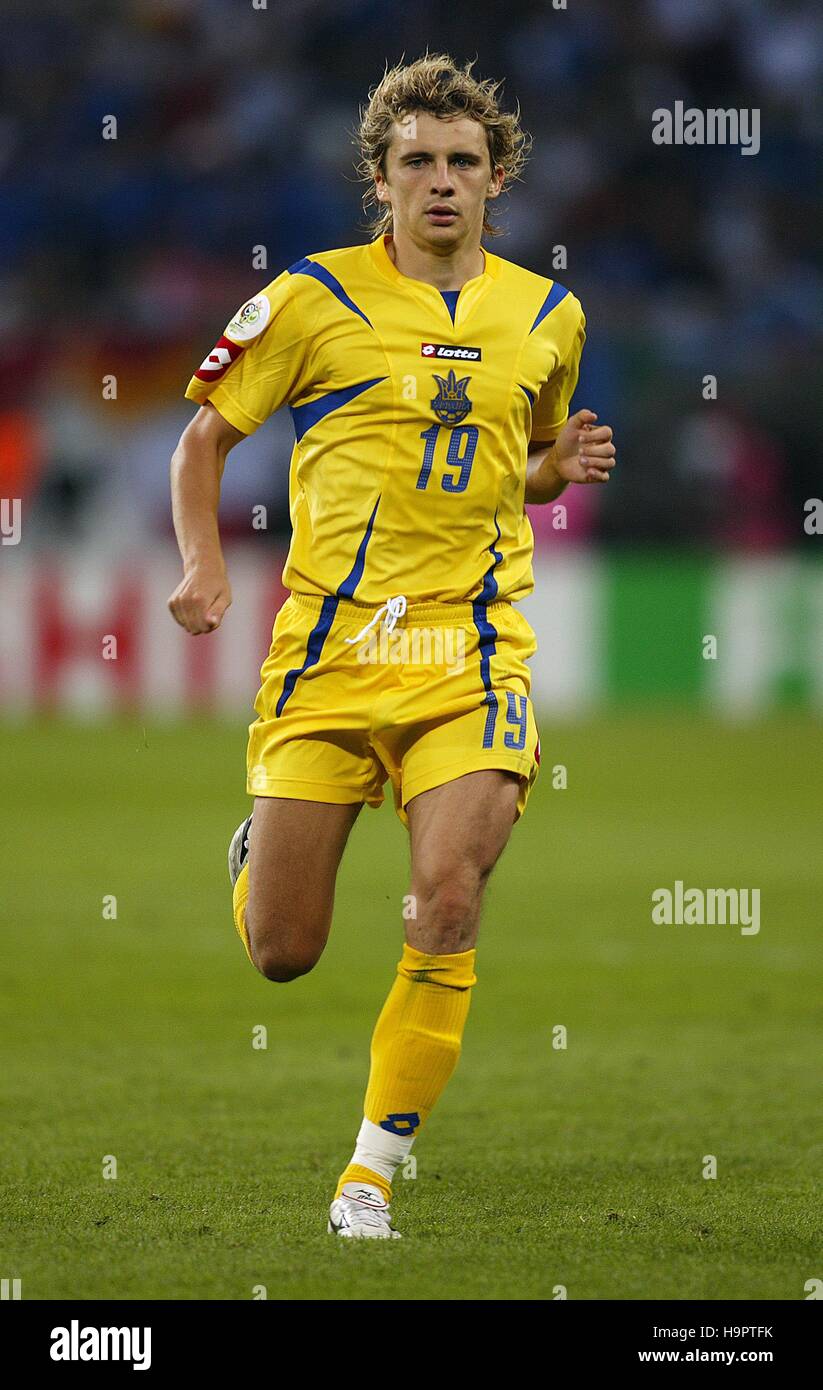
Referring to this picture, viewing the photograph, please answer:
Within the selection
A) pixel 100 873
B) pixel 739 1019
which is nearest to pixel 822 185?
pixel 100 873

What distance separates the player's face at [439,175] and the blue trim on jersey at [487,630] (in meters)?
0.63

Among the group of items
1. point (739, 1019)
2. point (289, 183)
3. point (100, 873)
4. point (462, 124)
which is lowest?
point (739, 1019)

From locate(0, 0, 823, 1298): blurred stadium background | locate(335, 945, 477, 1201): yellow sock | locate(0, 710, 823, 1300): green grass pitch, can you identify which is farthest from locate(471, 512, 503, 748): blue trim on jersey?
locate(0, 0, 823, 1298): blurred stadium background

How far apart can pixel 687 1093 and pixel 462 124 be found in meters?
2.88

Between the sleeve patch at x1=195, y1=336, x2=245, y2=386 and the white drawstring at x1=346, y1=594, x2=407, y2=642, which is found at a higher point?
the sleeve patch at x1=195, y1=336, x2=245, y2=386

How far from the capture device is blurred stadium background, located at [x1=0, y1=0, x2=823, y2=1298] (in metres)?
7.91

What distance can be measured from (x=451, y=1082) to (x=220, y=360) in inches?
103

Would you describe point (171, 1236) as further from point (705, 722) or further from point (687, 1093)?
A: point (705, 722)

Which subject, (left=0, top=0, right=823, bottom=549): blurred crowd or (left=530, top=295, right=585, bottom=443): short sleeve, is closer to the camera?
(left=530, top=295, right=585, bottom=443): short sleeve

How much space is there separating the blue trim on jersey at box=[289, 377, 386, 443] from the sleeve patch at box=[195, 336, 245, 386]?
0.18 metres

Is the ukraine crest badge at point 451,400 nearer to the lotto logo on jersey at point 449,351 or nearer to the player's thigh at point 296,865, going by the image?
the lotto logo on jersey at point 449,351

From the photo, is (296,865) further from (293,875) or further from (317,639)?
(317,639)

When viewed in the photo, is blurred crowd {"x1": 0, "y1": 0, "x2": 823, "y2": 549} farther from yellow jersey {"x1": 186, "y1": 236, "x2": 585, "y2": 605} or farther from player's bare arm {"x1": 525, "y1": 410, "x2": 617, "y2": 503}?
yellow jersey {"x1": 186, "y1": 236, "x2": 585, "y2": 605}
